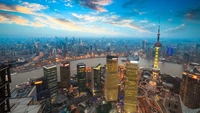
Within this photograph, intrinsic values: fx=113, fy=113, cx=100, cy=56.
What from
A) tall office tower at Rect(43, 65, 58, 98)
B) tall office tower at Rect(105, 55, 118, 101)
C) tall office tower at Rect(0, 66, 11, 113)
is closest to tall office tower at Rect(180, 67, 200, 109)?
tall office tower at Rect(105, 55, 118, 101)

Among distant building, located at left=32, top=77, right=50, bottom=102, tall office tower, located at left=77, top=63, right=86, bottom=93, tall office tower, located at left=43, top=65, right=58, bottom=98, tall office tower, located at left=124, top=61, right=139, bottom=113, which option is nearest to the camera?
tall office tower, located at left=124, top=61, right=139, bottom=113

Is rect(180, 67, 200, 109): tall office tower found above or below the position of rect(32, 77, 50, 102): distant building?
above

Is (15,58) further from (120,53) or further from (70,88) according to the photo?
(120,53)

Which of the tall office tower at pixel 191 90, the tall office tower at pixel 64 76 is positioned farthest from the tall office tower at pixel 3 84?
the tall office tower at pixel 64 76

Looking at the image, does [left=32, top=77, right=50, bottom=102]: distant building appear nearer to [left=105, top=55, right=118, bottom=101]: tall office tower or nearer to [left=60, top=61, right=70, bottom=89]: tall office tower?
[left=60, top=61, right=70, bottom=89]: tall office tower

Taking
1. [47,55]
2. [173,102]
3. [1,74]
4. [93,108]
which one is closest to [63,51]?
[47,55]

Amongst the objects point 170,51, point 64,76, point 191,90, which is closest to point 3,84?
point 191,90

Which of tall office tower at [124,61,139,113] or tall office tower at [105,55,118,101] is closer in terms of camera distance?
tall office tower at [124,61,139,113]
